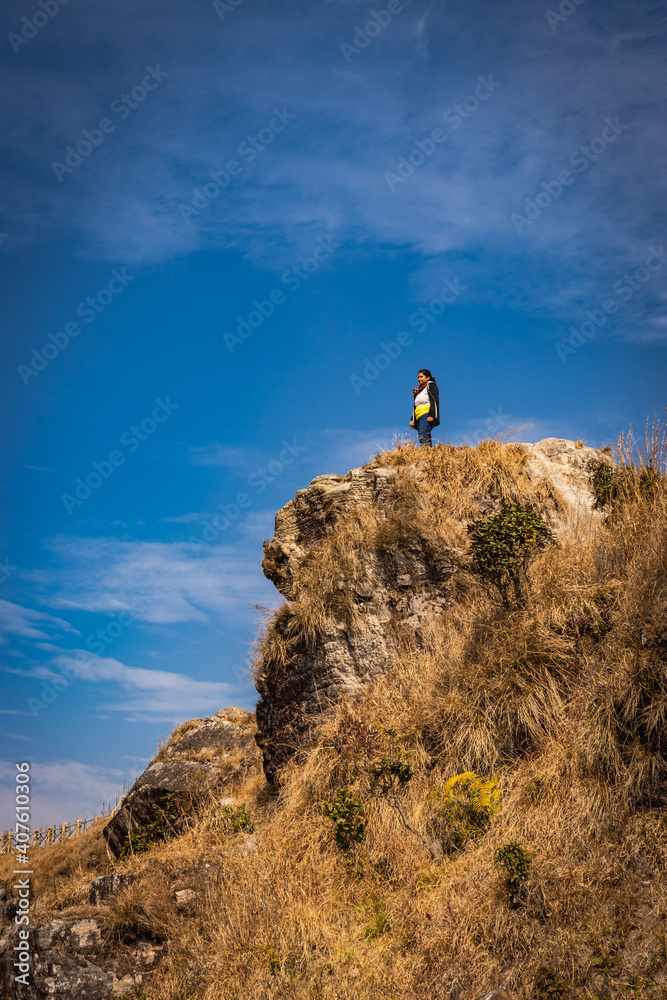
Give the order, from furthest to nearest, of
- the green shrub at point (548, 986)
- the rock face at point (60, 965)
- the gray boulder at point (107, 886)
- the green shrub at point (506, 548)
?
the gray boulder at point (107, 886), the green shrub at point (506, 548), the rock face at point (60, 965), the green shrub at point (548, 986)

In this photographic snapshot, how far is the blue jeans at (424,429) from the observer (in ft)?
46.1

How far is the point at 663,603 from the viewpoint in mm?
6684

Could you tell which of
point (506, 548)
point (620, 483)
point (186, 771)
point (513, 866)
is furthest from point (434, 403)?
point (513, 866)

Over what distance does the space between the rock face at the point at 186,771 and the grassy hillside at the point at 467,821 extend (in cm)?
91

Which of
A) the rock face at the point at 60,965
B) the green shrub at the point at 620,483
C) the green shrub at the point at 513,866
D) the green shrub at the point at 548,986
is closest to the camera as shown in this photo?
the green shrub at the point at 548,986

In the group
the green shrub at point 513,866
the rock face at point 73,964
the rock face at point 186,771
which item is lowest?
the rock face at point 73,964

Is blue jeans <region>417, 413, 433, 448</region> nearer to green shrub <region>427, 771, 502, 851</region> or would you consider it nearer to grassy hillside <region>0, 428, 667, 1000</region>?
grassy hillside <region>0, 428, 667, 1000</region>

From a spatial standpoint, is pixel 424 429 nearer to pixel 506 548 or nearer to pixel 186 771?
pixel 506 548

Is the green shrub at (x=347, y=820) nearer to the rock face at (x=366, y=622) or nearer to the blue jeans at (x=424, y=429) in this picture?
the rock face at (x=366, y=622)

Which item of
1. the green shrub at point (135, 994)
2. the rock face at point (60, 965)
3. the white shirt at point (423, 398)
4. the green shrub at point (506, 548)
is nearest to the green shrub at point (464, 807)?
the green shrub at point (506, 548)

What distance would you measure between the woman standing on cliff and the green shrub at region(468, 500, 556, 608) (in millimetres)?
5129

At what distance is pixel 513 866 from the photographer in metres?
5.88

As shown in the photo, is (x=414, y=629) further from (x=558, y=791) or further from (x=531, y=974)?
(x=531, y=974)

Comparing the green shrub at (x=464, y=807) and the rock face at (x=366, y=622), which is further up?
the rock face at (x=366, y=622)
